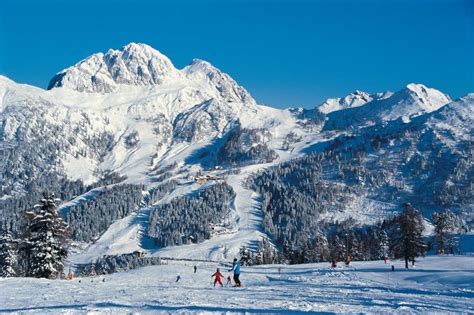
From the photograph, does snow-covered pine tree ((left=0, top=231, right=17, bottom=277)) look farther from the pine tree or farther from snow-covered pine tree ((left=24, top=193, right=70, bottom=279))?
the pine tree

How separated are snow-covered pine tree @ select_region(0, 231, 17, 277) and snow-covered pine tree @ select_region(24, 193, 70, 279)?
13778mm

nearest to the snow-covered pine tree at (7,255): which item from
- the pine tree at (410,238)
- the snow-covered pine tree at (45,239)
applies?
the snow-covered pine tree at (45,239)

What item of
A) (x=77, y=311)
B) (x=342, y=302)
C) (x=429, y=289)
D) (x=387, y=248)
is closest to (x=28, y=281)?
(x=77, y=311)

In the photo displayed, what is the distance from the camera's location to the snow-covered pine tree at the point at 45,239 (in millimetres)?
57344

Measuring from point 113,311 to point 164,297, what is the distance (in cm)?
607

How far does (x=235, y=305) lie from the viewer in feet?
80.8

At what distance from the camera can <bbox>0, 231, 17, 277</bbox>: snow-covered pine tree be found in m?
72.2

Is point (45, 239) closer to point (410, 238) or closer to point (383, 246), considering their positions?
point (410, 238)

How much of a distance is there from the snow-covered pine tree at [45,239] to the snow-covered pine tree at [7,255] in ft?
45.2

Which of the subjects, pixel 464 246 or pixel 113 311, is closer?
pixel 113 311

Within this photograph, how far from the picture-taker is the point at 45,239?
5812 cm

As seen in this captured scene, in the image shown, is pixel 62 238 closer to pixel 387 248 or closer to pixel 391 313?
pixel 391 313

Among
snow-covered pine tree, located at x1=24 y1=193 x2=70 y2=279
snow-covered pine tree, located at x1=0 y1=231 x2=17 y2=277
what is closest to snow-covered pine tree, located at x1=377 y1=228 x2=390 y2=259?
snow-covered pine tree, located at x1=0 y1=231 x2=17 y2=277

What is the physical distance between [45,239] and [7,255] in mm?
19827
